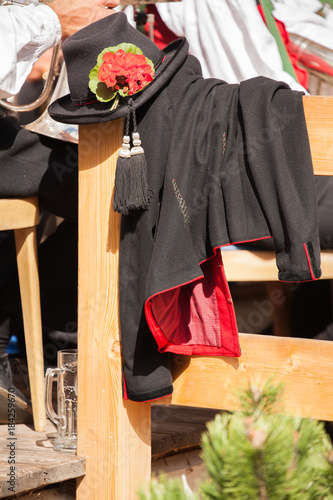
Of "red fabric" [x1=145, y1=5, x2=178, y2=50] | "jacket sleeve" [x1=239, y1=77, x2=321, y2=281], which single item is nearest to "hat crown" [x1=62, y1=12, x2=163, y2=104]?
"jacket sleeve" [x1=239, y1=77, x2=321, y2=281]

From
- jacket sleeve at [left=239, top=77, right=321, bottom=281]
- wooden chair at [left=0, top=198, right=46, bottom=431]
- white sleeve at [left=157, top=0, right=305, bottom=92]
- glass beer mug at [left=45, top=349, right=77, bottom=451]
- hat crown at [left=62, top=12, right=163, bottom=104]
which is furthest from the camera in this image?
white sleeve at [left=157, top=0, right=305, bottom=92]

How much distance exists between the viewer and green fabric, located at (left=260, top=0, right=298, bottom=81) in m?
1.87

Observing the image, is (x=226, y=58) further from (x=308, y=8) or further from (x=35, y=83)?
(x=35, y=83)

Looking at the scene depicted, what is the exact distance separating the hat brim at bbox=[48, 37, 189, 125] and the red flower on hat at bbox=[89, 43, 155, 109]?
0.02 m

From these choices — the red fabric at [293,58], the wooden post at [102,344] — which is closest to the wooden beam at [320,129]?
the wooden post at [102,344]

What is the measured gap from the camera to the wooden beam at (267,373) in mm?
1145

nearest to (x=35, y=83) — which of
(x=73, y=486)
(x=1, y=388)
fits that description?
(x=1, y=388)

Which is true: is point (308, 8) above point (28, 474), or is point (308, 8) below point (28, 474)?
above

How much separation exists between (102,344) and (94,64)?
57 centimetres

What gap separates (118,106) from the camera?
3.79ft

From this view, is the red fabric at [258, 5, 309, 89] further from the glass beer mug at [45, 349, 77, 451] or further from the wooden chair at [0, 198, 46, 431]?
the glass beer mug at [45, 349, 77, 451]

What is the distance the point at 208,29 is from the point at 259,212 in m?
1.06

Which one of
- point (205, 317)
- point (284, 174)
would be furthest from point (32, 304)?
point (284, 174)

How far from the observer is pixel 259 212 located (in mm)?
1102
